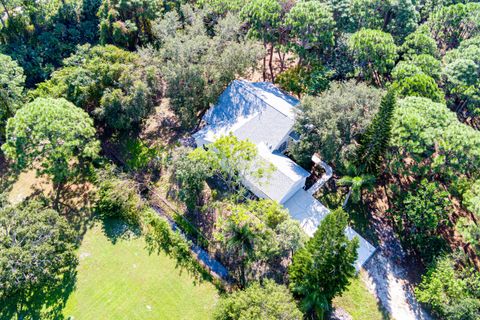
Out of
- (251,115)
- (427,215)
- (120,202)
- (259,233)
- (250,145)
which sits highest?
(250,145)

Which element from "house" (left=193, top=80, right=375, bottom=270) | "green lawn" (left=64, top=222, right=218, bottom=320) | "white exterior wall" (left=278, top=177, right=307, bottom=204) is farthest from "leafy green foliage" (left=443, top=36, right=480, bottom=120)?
"green lawn" (left=64, top=222, right=218, bottom=320)

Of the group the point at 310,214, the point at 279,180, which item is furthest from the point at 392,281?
the point at 279,180

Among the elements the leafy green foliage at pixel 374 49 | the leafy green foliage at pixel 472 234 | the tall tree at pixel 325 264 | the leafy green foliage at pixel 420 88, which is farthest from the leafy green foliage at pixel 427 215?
the leafy green foliage at pixel 374 49

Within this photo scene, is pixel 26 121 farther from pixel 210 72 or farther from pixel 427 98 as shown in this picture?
pixel 427 98

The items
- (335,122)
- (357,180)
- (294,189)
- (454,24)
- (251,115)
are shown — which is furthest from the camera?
(454,24)

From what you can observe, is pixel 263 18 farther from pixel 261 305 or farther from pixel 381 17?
pixel 261 305
